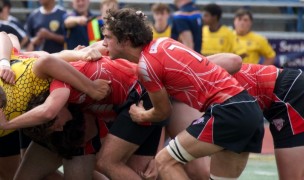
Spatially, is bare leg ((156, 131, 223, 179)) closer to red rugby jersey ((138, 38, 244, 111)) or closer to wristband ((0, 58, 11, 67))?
red rugby jersey ((138, 38, 244, 111))

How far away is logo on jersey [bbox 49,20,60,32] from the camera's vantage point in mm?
11227

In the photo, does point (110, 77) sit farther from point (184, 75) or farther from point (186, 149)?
point (186, 149)

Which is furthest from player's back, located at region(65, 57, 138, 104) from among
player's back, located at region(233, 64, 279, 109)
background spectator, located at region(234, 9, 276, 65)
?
background spectator, located at region(234, 9, 276, 65)

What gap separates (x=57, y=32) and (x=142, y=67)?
20.0ft

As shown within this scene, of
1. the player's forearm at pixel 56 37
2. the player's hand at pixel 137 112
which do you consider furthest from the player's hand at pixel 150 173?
the player's forearm at pixel 56 37

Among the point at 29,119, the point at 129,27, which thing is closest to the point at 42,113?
the point at 29,119

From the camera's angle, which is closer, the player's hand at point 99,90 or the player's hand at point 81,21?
the player's hand at point 99,90

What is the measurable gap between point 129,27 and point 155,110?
0.59 metres

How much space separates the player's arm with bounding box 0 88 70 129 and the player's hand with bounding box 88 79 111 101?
0.26 meters

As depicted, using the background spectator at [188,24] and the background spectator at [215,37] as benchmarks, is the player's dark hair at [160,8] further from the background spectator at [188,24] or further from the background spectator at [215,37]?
the background spectator at [188,24]

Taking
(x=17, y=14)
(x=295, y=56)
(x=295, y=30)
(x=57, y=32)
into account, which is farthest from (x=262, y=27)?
(x=57, y=32)

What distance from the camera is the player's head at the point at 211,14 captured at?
11980 millimetres

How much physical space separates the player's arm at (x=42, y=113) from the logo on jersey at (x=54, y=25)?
5853mm

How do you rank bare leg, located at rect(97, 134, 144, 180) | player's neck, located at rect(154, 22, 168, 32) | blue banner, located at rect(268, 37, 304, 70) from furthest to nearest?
1. blue banner, located at rect(268, 37, 304, 70)
2. player's neck, located at rect(154, 22, 168, 32)
3. bare leg, located at rect(97, 134, 144, 180)
